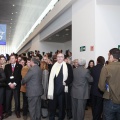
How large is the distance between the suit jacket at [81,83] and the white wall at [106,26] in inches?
58.5

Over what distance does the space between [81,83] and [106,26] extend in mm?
2189

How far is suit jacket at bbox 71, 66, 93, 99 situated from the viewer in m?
4.18

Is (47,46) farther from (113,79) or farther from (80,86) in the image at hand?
(113,79)

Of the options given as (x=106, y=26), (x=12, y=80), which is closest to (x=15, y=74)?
(x=12, y=80)

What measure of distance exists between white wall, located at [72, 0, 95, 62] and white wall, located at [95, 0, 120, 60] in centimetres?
14

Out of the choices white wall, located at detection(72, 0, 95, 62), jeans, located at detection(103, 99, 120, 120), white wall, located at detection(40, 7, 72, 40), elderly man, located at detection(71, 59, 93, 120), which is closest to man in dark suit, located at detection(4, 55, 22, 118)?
elderly man, located at detection(71, 59, 93, 120)

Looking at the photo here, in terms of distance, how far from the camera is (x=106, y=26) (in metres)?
5.60

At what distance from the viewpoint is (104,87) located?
2871 mm

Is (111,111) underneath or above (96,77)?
underneath

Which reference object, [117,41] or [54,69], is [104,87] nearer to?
[54,69]

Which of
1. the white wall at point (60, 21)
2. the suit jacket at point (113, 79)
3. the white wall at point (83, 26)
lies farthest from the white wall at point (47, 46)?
the suit jacket at point (113, 79)

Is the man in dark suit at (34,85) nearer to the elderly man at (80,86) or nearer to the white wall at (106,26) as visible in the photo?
the elderly man at (80,86)

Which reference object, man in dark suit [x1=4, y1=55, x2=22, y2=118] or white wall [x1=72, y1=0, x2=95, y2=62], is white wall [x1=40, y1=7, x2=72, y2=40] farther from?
man in dark suit [x1=4, y1=55, x2=22, y2=118]

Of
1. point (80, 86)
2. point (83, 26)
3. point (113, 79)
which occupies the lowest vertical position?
point (80, 86)
